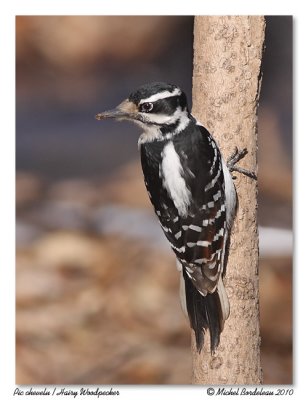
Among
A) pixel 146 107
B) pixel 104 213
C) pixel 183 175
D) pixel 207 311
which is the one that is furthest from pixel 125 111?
pixel 207 311

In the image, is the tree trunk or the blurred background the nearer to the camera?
the tree trunk

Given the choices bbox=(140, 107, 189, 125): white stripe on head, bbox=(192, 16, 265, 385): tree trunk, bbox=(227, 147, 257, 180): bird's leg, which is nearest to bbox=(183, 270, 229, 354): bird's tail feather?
bbox=(192, 16, 265, 385): tree trunk

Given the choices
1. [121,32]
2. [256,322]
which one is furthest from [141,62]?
[256,322]

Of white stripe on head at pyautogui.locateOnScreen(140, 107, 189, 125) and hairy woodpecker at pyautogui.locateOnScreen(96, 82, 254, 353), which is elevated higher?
white stripe on head at pyautogui.locateOnScreen(140, 107, 189, 125)

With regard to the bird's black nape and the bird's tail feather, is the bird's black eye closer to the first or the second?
the bird's black nape

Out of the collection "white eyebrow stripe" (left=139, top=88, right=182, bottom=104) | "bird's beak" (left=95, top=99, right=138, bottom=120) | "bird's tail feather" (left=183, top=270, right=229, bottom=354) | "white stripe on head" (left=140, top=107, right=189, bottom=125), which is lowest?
"bird's tail feather" (left=183, top=270, right=229, bottom=354)

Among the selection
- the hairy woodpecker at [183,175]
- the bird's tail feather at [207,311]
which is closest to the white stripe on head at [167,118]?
the hairy woodpecker at [183,175]
